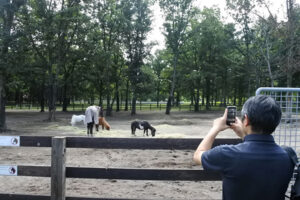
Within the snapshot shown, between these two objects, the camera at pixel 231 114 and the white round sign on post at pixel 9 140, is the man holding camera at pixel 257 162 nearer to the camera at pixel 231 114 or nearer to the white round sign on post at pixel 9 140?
the camera at pixel 231 114

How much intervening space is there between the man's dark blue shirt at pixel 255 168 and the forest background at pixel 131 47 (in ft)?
57.2

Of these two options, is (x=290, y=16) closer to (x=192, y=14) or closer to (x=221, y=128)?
(x=192, y=14)

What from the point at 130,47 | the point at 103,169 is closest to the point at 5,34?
the point at 103,169

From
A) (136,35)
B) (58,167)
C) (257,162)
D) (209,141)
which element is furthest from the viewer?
(136,35)

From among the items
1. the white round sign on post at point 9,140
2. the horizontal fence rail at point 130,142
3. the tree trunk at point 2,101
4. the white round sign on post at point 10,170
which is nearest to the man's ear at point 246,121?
the horizontal fence rail at point 130,142

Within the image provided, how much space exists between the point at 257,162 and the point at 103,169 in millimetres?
2298

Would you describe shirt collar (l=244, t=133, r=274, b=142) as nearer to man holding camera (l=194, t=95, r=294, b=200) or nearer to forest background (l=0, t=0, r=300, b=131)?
man holding camera (l=194, t=95, r=294, b=200)

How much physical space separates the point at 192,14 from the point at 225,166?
121ft

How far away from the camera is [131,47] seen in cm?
3612

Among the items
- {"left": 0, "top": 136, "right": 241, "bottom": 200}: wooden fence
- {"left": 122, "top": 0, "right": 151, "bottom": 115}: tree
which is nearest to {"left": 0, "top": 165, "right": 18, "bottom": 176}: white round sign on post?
{"left": 0, "top": 136, "right": 241, "bottom": 200}: wooden fence

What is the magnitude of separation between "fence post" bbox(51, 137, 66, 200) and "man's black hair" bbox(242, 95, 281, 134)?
2.47m

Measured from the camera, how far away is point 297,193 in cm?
180

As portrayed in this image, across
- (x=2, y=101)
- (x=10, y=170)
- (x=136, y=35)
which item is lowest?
(x=10, y=170)

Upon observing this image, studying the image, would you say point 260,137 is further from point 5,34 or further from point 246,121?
point 5,34
